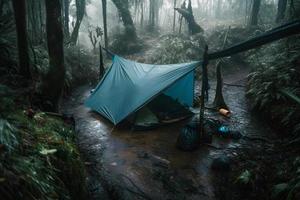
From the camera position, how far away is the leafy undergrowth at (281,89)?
21.2 ft

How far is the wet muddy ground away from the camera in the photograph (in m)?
4.64

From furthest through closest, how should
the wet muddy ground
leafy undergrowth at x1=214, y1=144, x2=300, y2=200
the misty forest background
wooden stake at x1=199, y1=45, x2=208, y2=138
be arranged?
wooden stake at x1=199, y1=45, x2=208, y2=138 < the wet muddy ground < leafy undergrowth at x1=214, y1=144, x2=300, y2=200 < the misty forest background

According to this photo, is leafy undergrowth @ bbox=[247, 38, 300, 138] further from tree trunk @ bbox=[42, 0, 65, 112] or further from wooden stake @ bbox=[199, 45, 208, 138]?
tree trunk @ bbox=[42, 0, 65, 112]

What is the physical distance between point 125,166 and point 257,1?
50.1ft

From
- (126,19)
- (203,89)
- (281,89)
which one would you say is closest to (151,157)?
(203,89)

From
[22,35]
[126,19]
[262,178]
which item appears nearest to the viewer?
[262,178]

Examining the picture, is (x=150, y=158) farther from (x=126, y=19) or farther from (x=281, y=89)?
(x=126, y=19)

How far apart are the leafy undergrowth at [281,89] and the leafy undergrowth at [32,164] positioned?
191 inches

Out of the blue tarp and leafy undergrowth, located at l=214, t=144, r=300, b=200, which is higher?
the blue tarp

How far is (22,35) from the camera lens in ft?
19.5

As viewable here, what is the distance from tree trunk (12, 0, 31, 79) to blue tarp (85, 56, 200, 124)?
8.53ft

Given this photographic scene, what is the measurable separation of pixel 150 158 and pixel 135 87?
8.74ft

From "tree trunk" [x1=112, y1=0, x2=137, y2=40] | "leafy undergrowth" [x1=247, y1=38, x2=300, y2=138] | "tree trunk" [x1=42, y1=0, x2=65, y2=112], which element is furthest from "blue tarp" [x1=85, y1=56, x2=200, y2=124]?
"tree trunk" [x1=112, y1=0, x2=137, y2=40]

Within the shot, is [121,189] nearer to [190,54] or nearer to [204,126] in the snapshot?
[204,126]
